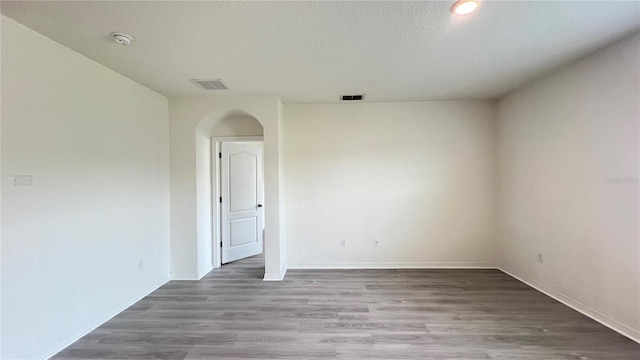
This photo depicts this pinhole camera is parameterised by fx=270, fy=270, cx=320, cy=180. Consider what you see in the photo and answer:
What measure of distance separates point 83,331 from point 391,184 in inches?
153

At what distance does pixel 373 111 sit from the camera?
4.16 meters

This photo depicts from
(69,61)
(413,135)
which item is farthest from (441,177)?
(69,61)

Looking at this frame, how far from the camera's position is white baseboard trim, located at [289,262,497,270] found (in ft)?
13.4

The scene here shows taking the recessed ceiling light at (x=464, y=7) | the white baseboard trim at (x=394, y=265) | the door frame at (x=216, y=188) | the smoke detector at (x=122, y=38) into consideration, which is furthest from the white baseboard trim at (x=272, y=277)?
the recessed ceiling light at (x=464, y=7)

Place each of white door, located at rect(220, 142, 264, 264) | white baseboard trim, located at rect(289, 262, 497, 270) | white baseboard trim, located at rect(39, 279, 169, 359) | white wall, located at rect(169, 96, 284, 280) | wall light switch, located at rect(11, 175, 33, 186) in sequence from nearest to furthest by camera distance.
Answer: wall light switch, located at rect(11, 175, 33, 186) < white baseboard trim, located at rect(39, 279, 169, 359) < white wall, located at rect(169, 96, 284, 280) < white baseboard trim, located at rect(289, 262, 497, 270) < white door, located at rect(220, 142, 264, 264)

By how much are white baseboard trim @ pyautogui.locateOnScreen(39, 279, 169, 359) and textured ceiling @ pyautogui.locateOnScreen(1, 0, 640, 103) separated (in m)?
2.49

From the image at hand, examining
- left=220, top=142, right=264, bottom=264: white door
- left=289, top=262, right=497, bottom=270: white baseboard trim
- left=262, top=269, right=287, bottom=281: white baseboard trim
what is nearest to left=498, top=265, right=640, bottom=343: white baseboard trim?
left=289, top=262, right=497, bottom=270: white baseboard trim

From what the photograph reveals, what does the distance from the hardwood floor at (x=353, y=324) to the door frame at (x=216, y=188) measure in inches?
30.2

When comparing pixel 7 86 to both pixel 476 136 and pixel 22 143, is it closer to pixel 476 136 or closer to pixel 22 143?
pixel 22 143

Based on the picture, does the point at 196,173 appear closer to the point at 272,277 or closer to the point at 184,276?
the point at 184,276

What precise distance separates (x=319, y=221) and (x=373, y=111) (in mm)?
1895

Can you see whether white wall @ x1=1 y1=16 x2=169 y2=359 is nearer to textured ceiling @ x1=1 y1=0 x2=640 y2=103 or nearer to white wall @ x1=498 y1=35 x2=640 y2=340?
textured ceiling @ x1=1 y1=0 x2=640 y2=103

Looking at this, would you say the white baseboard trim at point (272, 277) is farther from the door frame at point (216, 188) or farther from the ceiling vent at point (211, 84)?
the ceiling vent at point (211, 84)

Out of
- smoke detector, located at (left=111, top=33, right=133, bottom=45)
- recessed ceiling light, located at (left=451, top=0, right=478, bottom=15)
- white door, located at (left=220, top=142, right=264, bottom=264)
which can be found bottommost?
white door, located at (left=220, top=142, right=264, bottom=264)
